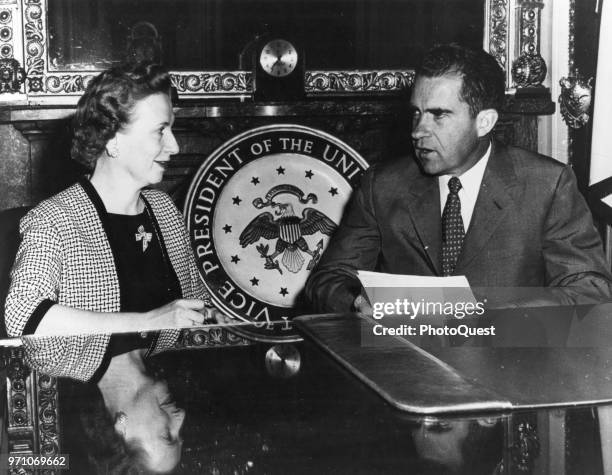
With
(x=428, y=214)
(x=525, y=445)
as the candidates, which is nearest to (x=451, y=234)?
(x=428, y=214)

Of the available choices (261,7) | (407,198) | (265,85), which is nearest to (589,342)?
(407,198)

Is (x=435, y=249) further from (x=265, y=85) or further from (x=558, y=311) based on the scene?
(x=265, y=85)

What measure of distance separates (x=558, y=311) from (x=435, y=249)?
19.5 inches

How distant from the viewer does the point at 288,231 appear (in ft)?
9.92

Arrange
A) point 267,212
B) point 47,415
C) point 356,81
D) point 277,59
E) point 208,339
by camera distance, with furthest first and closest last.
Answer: point 356,81, point 277,59, point 267,212, point 208,339, point 47,415

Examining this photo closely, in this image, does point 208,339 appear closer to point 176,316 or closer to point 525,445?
point 176,316

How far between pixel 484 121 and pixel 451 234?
35 centimetres

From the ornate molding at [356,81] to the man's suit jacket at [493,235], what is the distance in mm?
1193

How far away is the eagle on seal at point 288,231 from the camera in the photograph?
300cm

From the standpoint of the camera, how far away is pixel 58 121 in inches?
121

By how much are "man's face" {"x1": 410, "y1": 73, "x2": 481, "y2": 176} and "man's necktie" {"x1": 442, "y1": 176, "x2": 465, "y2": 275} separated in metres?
0.11

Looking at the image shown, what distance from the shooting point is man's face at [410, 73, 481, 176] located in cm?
212

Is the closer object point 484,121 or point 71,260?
point 71,260

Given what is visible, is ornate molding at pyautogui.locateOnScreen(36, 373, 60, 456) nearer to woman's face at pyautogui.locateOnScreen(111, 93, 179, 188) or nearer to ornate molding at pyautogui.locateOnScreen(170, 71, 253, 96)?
woman's face at pyautogui.locateOnScreen(111, 93, 179, 188)
